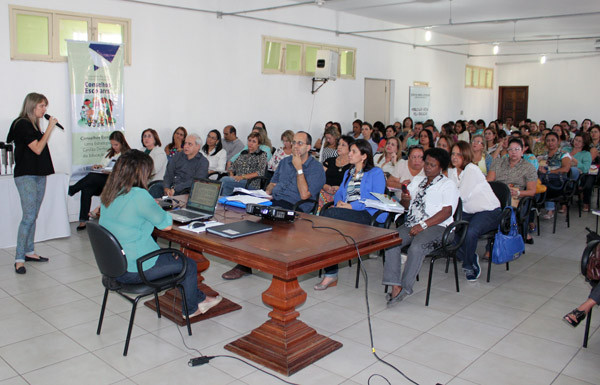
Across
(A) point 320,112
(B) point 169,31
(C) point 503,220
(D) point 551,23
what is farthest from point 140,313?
(D) point 551,23

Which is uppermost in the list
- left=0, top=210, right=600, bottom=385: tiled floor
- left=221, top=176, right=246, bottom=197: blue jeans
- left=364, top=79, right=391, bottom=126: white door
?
left=364, top=79, right=391, bottom=126: white door

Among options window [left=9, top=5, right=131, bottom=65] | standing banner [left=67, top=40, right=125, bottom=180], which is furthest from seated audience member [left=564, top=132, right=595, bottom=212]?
window [left=9, top=5, right=131, bottom=65]

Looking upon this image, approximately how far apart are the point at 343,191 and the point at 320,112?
5667 mm

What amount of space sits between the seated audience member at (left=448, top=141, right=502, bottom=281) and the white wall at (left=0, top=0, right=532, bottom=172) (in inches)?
172

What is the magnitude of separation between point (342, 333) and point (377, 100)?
28.6 ft

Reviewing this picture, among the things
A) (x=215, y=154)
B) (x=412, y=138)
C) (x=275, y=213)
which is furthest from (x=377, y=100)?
(x=275, y=213)

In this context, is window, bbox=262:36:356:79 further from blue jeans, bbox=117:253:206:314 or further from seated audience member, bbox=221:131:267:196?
blue jeans, bbox=117:253:206:314

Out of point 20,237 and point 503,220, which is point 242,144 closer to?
point 20,237

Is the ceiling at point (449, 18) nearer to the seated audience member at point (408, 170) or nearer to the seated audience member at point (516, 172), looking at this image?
the seated audience member at point (408, 170)

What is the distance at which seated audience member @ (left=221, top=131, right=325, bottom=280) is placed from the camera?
4.59 m

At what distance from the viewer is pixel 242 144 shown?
26.2 feet

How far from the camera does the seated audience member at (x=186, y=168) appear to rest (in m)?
5.70

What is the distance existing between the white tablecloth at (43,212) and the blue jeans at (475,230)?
13.6 feet

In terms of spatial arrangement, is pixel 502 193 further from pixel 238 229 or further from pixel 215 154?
pixel 215 154
